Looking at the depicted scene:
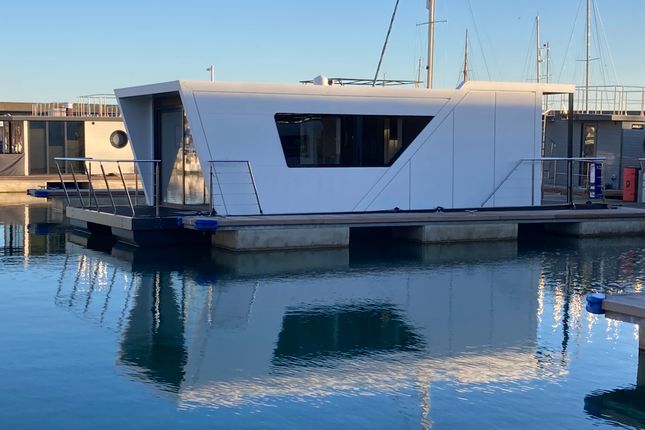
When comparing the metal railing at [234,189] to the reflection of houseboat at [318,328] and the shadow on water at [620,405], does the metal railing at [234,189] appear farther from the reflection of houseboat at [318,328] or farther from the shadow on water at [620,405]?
the shadow on water at [620,405]

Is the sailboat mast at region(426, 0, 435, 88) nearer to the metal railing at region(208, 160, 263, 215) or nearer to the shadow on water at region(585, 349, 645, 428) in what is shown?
the metal railing at region(208, 160, 263, 215)

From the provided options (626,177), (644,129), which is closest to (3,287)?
(626,177)

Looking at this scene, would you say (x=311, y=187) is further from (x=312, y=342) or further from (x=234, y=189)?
(x=312, y=342)

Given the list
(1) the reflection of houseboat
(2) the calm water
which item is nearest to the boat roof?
(2) the calm water

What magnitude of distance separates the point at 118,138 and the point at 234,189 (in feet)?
53.1

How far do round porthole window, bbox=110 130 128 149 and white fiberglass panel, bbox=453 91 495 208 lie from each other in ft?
53.1

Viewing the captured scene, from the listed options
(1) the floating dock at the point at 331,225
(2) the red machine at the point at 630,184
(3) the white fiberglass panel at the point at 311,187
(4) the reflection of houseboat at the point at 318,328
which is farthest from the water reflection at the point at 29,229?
(2) the red machine at the point at 630,184

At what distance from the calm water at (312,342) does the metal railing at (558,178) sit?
11.1ft

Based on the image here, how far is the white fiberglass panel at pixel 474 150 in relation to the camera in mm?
17438

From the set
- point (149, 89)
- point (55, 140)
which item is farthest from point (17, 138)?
point (149, 89)

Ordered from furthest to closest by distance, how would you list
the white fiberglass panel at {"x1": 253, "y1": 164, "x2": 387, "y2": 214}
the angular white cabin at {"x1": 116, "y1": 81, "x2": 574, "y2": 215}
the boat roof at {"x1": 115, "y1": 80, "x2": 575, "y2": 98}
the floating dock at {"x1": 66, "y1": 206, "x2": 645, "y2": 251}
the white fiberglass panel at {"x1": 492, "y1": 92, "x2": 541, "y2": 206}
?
the white fiberglass panel at {"x1": 492, "y1": 92, "x2": 541, "y2": 206} → the white fiberglass panel at {"x1": 253, "y1": 164, "x2": 387, "y2": 214} → the angular white cabin at {"x1": 116, "y1": 81, "x2": 574, "y2": 215} → the boat roof at {"x1": 115, "y1": 80, "x2": 575, "y2": 98} → the floating dock at {"x1": 66, "y1": 206, "x2": 645, "y2": 251}

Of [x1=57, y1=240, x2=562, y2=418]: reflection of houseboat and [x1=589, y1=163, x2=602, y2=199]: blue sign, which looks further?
[x1=589, y1=163, x2=602, y2=199]: blue sign

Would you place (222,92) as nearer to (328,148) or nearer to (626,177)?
(328,148)

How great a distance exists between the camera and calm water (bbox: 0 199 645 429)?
21.4 feet
